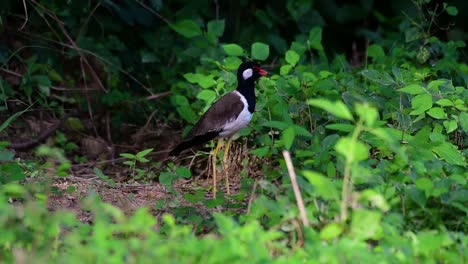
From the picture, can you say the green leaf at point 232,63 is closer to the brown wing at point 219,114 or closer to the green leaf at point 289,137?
the brown wing at point 219,114

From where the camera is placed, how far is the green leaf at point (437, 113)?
607 cm

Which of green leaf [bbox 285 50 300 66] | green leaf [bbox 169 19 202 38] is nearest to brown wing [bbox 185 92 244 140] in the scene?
green leaf [bbox 285 50 300 66]

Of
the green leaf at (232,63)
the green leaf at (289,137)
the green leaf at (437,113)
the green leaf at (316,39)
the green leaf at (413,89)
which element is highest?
the green leaf at (289,137)

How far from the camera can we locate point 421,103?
20.0 feet

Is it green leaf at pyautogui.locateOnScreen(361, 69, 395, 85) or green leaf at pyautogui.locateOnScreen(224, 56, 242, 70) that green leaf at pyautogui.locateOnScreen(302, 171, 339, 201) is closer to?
green leaf at pyautogui.locateOnScreen(361, 69, 395, 85)

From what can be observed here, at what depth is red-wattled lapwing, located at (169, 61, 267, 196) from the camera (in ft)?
21.6

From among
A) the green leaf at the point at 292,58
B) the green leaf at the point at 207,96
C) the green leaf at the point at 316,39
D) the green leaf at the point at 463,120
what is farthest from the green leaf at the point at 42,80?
the green leaf at the point at 463,120

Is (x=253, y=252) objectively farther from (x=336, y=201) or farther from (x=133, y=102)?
(x=133, y=102)

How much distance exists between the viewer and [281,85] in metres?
6.75

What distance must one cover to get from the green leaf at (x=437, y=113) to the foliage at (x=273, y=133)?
0.01m

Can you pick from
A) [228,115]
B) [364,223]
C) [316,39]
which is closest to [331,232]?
[364,223]

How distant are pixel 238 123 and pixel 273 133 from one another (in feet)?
0.79

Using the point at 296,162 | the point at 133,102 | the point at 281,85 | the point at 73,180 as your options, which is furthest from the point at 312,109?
the point at 133,102

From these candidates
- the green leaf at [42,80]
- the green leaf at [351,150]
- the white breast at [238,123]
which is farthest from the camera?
the green leaf at [42,80]
